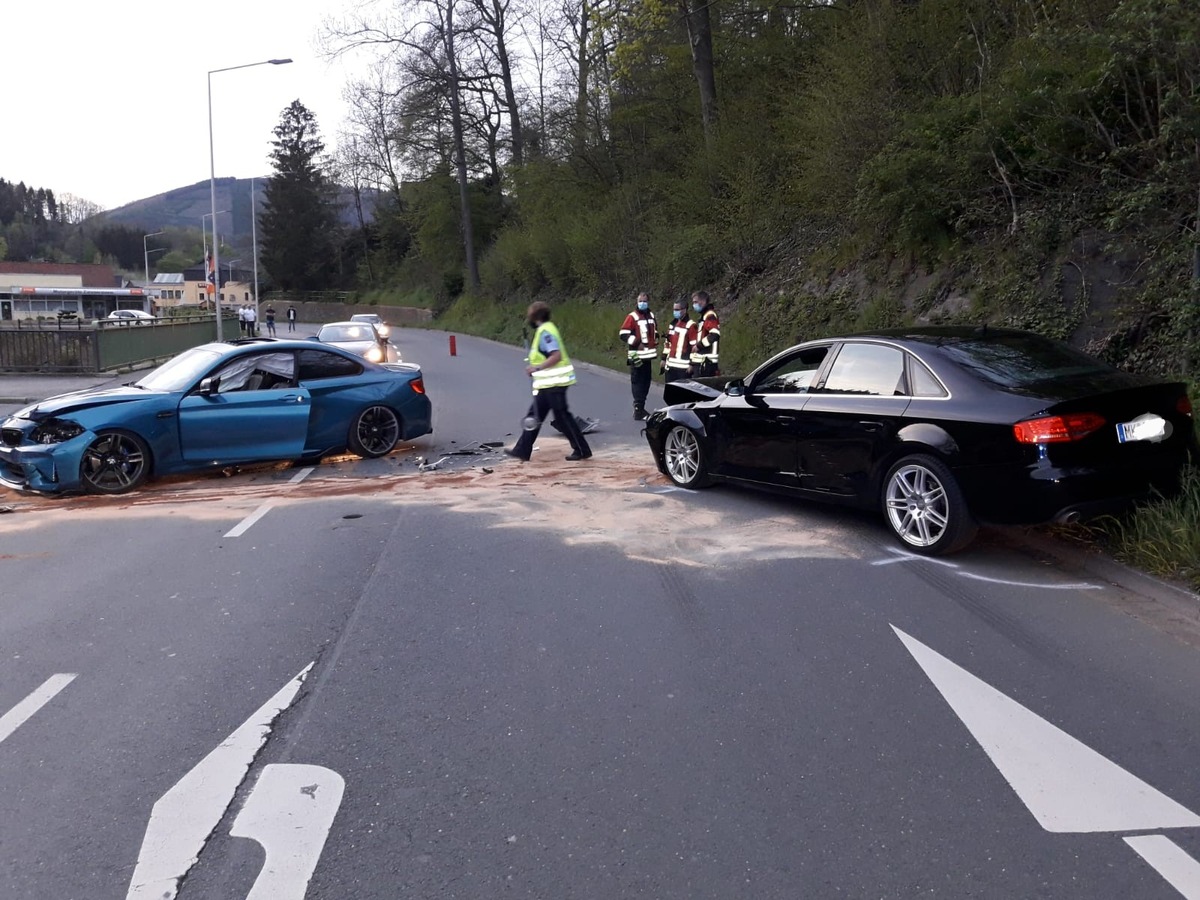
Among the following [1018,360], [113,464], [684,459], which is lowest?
[113,464]

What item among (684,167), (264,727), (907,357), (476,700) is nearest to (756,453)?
(907,357)

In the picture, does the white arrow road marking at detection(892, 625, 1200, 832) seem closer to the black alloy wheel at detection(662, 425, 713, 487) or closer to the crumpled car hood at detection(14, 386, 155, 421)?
the black alloy wheel at detection(662, 425, 713, 487)

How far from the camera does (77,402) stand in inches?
392

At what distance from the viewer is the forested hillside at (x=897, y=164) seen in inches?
423

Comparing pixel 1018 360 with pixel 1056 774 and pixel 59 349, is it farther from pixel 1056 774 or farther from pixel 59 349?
pixel 59 349

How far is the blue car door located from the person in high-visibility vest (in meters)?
2.38

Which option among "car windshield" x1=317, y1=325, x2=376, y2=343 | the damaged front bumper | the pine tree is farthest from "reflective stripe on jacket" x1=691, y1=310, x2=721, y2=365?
the pine tree

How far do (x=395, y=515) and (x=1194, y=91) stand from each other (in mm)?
7638

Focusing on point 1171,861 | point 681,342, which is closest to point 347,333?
point 681,342

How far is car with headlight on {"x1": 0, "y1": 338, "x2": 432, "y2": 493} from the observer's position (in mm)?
9812

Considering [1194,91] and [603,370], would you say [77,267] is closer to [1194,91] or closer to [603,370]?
[603,370]

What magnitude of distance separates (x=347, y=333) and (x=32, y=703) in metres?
20.3

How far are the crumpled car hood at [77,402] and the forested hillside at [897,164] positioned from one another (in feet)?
31.4

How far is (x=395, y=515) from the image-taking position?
885cm
